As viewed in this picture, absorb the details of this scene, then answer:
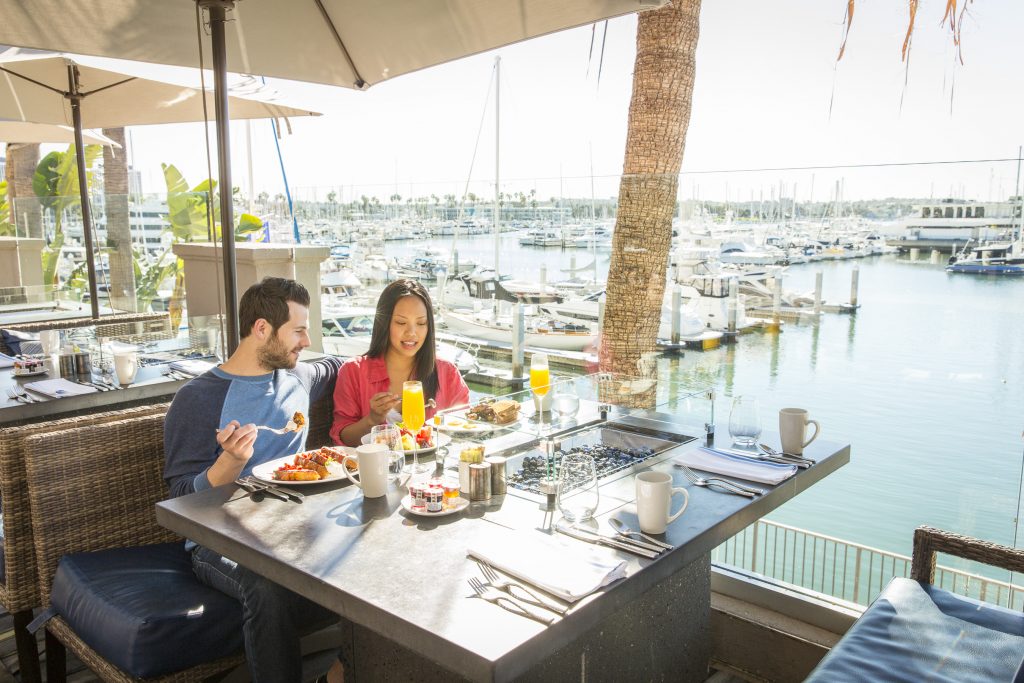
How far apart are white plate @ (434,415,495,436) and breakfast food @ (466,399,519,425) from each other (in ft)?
0.11

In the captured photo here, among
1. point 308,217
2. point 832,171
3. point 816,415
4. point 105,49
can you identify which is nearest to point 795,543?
point 816,415

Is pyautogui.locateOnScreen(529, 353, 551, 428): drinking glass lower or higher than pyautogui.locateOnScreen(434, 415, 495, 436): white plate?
higher

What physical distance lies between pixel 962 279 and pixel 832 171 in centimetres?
88

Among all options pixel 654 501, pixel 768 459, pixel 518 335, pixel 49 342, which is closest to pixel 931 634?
pixel 768 459

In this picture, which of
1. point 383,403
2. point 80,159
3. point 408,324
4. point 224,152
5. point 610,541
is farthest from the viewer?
point 80,159

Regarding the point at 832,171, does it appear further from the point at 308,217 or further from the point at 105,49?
the point at 308,217

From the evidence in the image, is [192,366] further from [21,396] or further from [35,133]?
[35,133]

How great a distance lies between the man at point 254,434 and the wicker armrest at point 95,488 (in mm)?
189

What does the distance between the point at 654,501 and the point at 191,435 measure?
1504 millimetres

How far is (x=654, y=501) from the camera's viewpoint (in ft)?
5.86

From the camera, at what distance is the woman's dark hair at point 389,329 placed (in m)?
3.13

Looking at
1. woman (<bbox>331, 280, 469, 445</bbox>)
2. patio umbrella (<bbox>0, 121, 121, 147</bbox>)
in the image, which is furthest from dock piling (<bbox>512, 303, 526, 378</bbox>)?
patio umbrella (<bbox>0, 121, 121, 147</bbox>)

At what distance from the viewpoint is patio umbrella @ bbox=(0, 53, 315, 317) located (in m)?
4.57

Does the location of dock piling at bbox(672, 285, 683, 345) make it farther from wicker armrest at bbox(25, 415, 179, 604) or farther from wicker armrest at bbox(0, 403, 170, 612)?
wicker armrest at bbox(0, 403, 170, 612)
